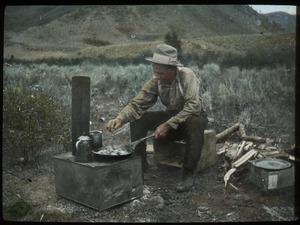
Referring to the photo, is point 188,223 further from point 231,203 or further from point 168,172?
point 168,172

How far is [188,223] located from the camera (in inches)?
158

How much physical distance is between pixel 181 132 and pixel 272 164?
1.41 metres

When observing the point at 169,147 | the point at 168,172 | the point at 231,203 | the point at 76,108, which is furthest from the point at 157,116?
the point at 231,203

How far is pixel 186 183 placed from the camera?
4.75 meters

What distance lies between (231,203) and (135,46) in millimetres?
3241

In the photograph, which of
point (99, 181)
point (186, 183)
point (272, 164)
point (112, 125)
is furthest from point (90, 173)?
point (272, 164)

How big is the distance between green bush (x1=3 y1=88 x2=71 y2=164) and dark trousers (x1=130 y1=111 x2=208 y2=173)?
1405 mm

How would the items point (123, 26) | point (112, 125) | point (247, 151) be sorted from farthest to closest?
point (123, 26) → point (247, 151) → point (112, 125)

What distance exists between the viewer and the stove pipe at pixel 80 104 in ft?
14.6

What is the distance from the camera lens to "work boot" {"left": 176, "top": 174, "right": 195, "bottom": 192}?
185 inches

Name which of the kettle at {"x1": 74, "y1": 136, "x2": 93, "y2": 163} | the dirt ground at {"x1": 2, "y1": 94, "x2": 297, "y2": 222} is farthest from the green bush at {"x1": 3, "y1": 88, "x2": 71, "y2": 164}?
the kettle at {"x1": 74, "y1": 136, "x2": 93, "y2": 163}

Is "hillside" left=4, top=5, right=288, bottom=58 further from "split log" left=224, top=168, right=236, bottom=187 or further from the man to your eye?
"split log" left=224, top=168, right=236, bottom=187

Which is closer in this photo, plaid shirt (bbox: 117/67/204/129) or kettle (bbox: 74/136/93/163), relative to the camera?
kettle (bbox: 74/136/93/163)

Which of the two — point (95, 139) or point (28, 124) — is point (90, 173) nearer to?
point (95, 139)
